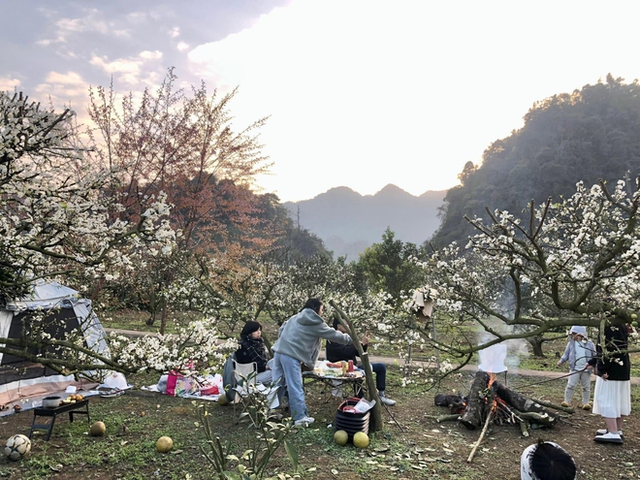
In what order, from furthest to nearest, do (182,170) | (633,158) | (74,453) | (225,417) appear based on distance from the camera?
(633,158) < (182,170) < (225,417) < (74,453)

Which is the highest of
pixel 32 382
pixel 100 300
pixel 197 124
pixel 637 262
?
pixel 197 124

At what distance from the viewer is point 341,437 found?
5.63 meters

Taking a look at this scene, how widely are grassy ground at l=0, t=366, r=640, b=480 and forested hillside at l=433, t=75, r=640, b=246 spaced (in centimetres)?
3667

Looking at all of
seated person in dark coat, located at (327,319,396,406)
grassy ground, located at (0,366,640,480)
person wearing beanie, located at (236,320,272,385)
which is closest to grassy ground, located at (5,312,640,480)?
grassy ground, located at (0,366,640,480)

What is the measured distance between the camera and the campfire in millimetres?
6422

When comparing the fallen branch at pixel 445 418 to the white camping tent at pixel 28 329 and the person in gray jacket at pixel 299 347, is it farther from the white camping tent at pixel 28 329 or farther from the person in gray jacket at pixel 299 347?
the white camping tent at pixel 28 329

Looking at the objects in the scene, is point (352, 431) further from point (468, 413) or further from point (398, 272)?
point (398, 272)

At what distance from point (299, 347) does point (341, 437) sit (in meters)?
1.33

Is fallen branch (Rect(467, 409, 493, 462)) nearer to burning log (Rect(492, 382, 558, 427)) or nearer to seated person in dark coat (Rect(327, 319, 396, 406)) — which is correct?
burning log (Rect(492, 382, 558, 427))

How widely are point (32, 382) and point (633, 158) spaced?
1945 inches

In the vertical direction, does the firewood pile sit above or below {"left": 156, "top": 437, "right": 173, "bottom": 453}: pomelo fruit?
above

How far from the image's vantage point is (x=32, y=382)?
26.2 ft

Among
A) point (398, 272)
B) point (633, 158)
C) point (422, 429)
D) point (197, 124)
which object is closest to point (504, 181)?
point (633, 158)

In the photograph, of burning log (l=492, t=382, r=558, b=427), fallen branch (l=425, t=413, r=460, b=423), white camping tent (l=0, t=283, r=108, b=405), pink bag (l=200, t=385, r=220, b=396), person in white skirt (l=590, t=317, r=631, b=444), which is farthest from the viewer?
pink bag (l=200, t=385, r=220, b=396)
